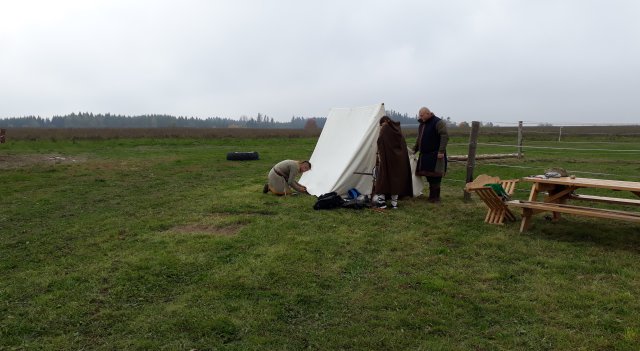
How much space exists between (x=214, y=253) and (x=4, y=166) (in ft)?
39.7

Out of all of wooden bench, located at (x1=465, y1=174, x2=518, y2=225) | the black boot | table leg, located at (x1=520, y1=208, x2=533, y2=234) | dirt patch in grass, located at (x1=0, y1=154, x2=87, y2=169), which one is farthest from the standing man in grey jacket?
dirt patch in grass, located at (x1=0, y1=154, x2=87, y2=169)

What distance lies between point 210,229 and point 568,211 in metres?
4.23

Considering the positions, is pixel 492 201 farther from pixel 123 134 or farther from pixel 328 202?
pixel 123 134

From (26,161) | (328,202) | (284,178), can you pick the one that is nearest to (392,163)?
(328,202)

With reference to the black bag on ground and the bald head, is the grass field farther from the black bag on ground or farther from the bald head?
the bald head

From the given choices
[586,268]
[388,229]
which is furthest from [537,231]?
→ [388,229]

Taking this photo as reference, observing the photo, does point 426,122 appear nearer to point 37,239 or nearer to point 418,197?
Answer: point 418,197

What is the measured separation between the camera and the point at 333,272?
13.7ft

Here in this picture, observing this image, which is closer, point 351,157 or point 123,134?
point 351,157

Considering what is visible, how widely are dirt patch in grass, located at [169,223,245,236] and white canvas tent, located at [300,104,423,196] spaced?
2.26 meters

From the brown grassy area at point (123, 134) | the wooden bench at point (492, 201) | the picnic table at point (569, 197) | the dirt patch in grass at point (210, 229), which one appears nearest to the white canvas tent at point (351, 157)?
the wooden bench at point (492, 201)

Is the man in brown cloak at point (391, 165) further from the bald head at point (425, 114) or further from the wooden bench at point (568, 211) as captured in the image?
the wooden bench at point (568, 211)

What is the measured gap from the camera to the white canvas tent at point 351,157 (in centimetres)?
775

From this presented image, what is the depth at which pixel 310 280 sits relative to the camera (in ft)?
13.0
